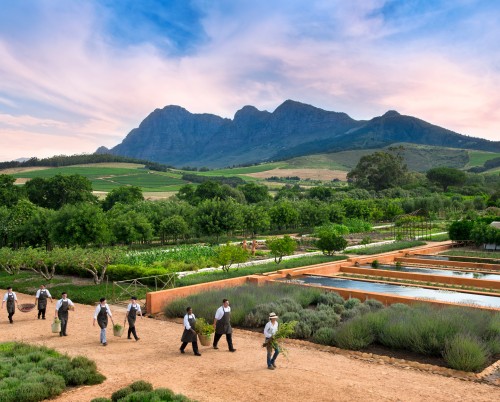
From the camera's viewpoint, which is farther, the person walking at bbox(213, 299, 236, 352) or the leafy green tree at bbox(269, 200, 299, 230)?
the leafy green tree at bbox(269, 200, 299, 230)

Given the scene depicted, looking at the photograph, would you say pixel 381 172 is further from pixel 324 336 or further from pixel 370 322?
pixel 324 336

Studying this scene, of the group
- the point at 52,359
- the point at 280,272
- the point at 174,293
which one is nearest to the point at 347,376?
the point at 52,359

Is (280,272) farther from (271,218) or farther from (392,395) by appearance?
(271,218)

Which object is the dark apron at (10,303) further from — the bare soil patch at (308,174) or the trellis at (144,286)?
the bare soil patch at (308,174)

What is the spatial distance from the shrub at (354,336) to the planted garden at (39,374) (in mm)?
5814

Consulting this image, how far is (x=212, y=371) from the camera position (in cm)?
1049

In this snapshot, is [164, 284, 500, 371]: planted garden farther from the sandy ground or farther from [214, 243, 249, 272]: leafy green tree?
[214, 243, 249, 272]: leafy green tree

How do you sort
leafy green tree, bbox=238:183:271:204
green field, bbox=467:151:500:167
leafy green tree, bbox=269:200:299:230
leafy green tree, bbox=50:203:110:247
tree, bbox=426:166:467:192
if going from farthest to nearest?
green field, bbox=467:151:500:167 < tree, bbox=426:166:467:192 < leafy green tree, bbox=238:183:271:204 < leafy green tree, bbox=269:200:299:230 < leafy green tree, bbox=50:203:110:247

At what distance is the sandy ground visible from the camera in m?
9.00

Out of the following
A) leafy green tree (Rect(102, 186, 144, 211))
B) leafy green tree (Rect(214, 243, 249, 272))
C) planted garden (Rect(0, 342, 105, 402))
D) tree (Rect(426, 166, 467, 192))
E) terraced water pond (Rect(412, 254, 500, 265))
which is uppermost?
tree (Rect(426, 166, 467, 192))

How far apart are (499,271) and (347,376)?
59.1 ft

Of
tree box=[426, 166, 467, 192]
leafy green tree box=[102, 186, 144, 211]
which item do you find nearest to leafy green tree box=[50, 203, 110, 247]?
leafy green tree box=[102, 186, 144, 211]

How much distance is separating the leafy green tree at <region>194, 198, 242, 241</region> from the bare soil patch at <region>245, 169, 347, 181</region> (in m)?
119

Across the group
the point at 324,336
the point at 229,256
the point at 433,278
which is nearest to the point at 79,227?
the point at 229,256
